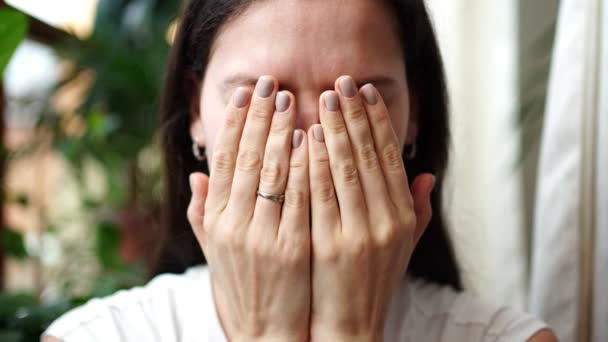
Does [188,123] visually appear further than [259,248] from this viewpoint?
Yes

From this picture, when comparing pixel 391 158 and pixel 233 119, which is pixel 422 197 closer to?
pixel 391 158

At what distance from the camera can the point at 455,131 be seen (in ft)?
5.82

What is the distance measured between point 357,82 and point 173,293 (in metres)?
0.44

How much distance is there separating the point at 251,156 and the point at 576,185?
63 cm

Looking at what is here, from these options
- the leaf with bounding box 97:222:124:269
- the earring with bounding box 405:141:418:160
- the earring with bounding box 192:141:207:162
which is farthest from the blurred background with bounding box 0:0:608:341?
the earring with bounding box 192:141:207:162

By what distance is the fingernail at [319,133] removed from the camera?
0.66 meters

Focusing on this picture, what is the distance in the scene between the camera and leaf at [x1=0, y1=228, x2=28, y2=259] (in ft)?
4.10

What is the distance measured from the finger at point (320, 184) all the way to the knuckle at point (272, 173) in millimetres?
41

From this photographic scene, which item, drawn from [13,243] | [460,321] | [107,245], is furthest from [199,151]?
[107,245]

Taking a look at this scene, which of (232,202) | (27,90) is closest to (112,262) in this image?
(27,90)

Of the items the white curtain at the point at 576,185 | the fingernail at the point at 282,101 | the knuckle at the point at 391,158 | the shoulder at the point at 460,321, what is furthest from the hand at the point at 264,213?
the white curtain at the point at 576,185

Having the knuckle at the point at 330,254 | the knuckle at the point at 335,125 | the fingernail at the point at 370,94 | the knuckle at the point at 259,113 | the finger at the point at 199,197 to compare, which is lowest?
the knuckle at the point at 330,254

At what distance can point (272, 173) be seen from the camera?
0.66 metres

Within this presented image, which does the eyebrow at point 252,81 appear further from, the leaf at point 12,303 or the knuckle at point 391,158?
the leaf at point 12,303
